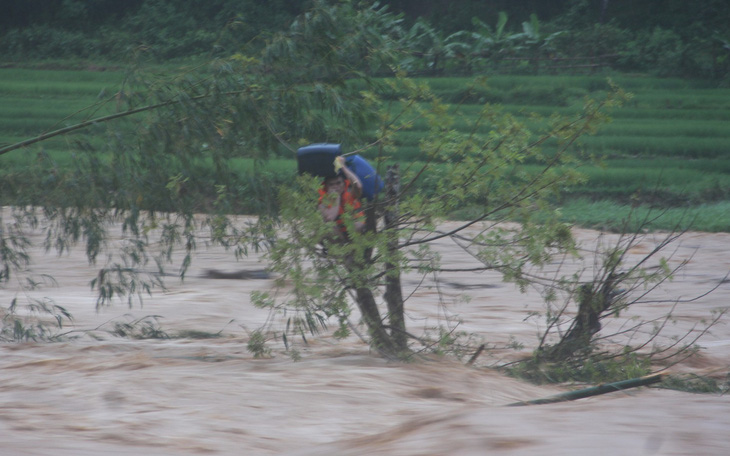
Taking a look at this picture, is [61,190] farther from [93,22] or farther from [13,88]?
[93,22]

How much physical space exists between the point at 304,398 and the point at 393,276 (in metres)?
0.81

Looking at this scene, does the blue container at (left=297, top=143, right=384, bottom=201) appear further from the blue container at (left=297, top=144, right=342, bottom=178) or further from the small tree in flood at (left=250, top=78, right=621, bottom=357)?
the small tree in flood at (left=250, top=78, right=621, bottom=357)

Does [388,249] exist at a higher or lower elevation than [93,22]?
lower

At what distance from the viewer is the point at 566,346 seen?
3971 millimetres

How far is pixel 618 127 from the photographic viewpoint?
11891 millimetres

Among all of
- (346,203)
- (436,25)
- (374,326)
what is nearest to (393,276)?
(374,326)

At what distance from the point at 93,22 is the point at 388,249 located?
47.6 ft

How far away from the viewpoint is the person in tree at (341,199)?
3662mm

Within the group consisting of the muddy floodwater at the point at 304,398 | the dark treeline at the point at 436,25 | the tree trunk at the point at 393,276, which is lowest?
the muddy floodwater at the point at 304,398

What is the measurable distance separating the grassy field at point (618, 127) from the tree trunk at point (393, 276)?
485 centimetres

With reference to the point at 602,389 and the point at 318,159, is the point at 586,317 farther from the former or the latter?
the point at 318,159

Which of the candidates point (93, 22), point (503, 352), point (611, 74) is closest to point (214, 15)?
point (93, 22)

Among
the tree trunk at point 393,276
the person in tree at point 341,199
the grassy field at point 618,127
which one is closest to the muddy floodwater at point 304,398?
the tree trunk at point 393,276

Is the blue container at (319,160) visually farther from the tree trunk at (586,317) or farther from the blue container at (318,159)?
the tree trunk at (586,317)
